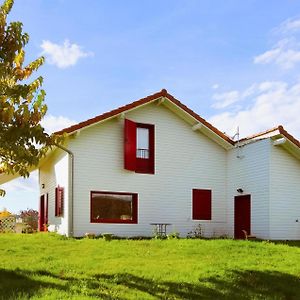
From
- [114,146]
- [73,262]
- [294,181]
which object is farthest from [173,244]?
[294,181]

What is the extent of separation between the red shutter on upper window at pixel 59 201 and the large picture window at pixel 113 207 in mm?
1416

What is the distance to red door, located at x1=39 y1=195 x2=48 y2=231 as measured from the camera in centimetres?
2526

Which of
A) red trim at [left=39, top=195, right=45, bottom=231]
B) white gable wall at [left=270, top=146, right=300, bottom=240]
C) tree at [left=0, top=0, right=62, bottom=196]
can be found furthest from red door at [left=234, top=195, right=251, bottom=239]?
tree at [left=0, top=0, right=62, bottom=196]

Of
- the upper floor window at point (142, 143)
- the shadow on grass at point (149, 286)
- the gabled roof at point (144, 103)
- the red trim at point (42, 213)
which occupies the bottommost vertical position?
the shadow on grass at point (149, 286)

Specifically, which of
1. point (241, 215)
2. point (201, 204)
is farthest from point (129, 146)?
point (241, 215)

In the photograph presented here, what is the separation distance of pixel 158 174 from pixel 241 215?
A: 4272 mm

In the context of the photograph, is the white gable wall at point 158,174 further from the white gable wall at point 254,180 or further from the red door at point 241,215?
the red door at point 241,215

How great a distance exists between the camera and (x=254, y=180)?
870 inches

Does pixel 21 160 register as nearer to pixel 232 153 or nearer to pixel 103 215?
pixel 103 215

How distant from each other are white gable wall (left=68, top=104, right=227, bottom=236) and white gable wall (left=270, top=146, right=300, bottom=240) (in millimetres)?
3090

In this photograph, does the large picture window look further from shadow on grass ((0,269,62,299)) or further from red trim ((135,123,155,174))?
shadow on grass ((0,269,62,299))

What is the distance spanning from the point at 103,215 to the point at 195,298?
11228 mm

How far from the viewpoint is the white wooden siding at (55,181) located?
2100 centimetres

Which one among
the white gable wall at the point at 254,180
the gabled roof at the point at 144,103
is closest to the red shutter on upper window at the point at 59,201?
the gabled roof at the point at 144,103
